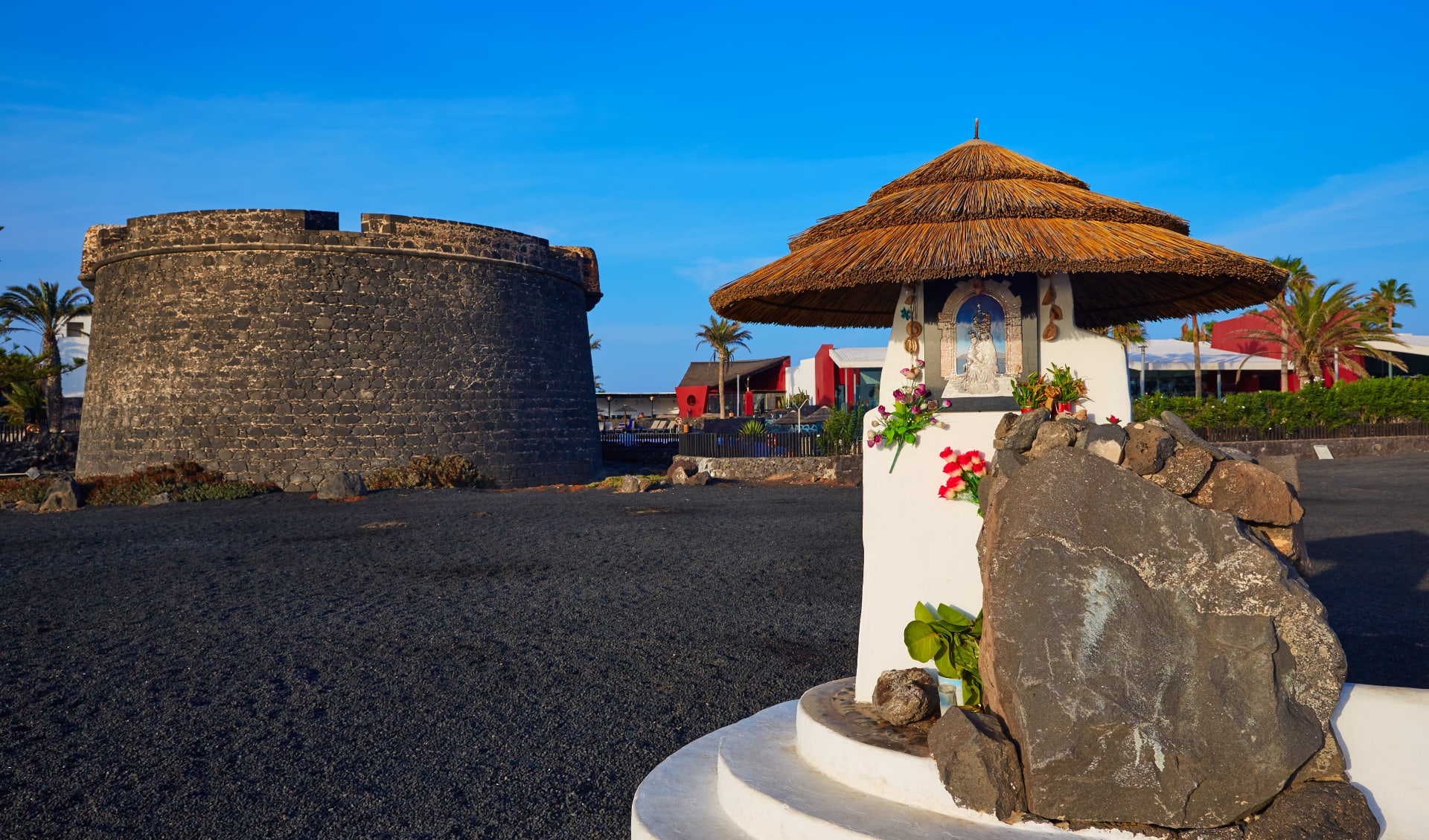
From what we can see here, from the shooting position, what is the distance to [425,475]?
60.4 feet

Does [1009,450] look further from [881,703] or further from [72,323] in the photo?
[72,323]

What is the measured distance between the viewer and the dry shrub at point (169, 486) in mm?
16969

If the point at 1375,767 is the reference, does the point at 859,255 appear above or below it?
above

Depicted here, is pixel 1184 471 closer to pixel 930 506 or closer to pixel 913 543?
pixel 930 506

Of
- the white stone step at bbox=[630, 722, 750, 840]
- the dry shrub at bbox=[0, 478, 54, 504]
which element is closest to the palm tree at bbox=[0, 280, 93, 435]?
the dry shrub at bbox=[0, 478, 54, 504]

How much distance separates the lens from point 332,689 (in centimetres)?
605

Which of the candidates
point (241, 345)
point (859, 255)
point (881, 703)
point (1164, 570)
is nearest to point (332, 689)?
point (881, 703)

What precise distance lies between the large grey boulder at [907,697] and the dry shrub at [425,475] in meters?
15.5

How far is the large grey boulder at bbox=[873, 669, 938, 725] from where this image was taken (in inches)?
151

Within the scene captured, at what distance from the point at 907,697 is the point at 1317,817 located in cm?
145

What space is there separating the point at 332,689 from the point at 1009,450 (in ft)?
15.4

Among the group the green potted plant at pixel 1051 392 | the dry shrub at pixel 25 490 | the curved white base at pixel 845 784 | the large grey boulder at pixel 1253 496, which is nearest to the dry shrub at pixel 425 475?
the dry shrub at pixel 25 490

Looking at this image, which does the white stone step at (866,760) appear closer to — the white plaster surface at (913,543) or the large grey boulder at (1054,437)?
the white plaster surface at (913,543)

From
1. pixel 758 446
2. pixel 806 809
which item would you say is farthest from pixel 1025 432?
pixel 758 446
